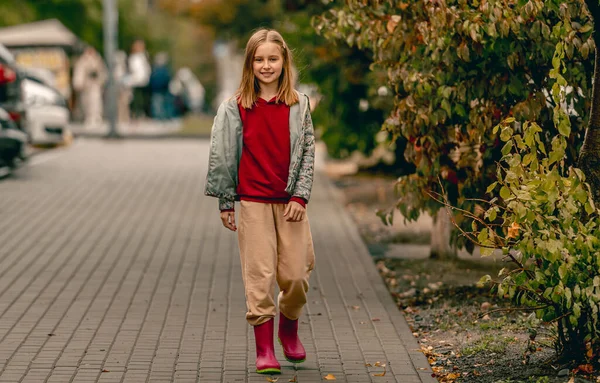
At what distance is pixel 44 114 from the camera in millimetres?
21531

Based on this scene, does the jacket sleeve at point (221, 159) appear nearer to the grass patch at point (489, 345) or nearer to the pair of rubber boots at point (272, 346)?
the pair of rubber boots at point (272, 346)

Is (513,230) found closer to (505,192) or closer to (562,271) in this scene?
(505,192)

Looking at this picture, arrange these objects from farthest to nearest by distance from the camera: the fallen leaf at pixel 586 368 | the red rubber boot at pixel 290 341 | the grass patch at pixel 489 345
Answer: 1. the grass patch at pixel 489 345
2. the red rubber boot at pixel 290 341
3. the fallen leaf at pixel 586 368

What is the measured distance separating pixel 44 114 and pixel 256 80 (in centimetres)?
1608

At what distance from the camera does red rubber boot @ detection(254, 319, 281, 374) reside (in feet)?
20.0

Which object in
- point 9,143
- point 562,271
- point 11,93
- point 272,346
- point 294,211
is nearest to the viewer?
point 562,271

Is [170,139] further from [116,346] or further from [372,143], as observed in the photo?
[116,346]

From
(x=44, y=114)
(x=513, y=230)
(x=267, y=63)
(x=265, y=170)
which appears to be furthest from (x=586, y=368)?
(x=44, y=114)

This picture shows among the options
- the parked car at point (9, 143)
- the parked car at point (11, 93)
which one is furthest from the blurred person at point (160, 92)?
the parked car at point (9, 143)

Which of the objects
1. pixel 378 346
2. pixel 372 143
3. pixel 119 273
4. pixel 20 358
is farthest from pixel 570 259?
pixel 372 143

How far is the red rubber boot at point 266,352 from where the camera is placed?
6.11 metres

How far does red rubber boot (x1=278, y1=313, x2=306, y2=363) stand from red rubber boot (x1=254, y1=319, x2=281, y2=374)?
18 cm

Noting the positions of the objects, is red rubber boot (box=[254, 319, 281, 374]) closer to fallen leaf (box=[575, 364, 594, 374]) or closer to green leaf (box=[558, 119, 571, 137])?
fallen leaf (box=[575, 364, 594, 374])

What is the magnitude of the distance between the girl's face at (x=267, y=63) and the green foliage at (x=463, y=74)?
1.32 meters
